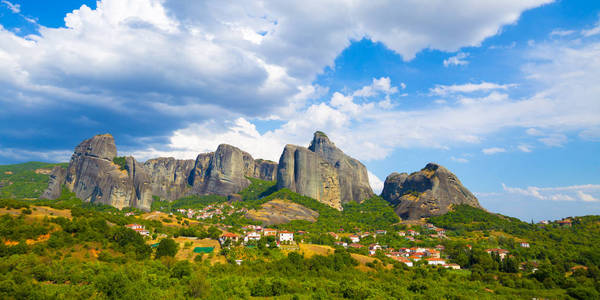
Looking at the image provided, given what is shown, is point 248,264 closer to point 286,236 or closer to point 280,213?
point 286,236

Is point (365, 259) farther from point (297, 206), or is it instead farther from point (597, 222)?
point (597, 222)

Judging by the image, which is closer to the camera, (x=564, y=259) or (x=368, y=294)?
(x=368, y=294)

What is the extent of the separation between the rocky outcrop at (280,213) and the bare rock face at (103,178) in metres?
66.7

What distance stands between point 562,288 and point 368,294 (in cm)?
4633

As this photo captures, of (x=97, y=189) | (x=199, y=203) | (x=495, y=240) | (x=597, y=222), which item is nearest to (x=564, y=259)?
(x=495, y=240)

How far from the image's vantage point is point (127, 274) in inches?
1813

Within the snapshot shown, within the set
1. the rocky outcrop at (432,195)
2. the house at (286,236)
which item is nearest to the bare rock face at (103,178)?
the house at (286,236)

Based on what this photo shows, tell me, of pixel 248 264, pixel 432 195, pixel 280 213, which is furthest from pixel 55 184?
pixel 432 195

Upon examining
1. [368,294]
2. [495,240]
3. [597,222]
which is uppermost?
[597,222]

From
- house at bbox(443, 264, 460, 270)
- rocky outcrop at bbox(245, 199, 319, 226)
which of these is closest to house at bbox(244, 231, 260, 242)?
rocky outcrop at bbox(245, 199, 319, 226)

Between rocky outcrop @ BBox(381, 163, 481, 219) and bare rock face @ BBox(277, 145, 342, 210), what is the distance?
123ft

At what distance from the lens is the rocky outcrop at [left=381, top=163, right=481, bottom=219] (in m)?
155

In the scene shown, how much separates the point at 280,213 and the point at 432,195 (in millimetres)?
76133

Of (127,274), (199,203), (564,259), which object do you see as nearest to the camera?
(127,274)
